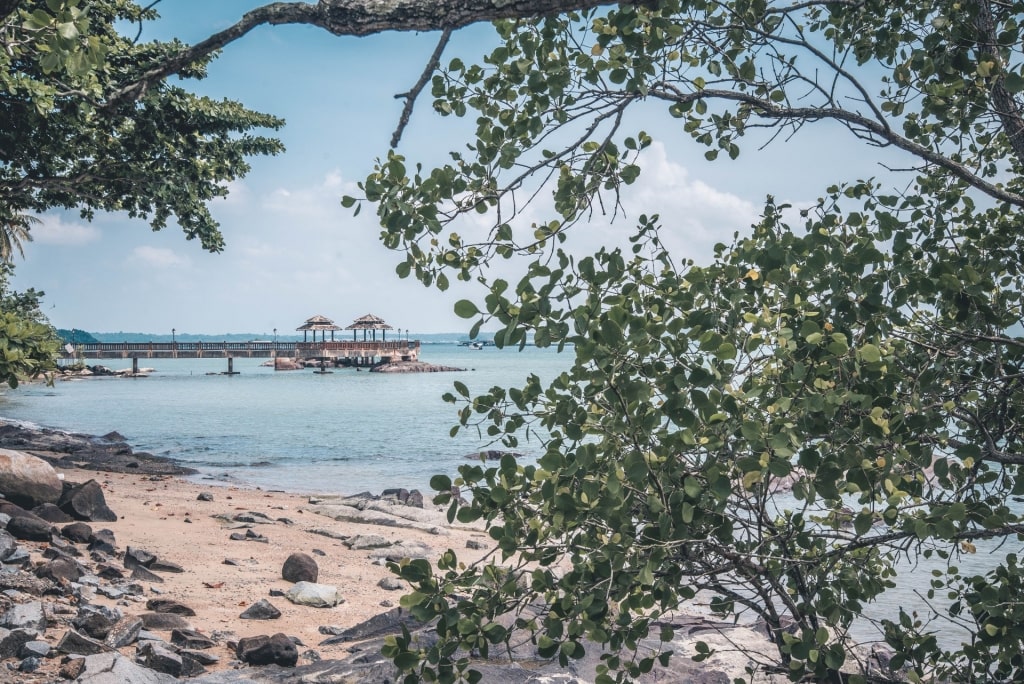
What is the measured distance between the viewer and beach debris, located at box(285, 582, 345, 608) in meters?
8.82

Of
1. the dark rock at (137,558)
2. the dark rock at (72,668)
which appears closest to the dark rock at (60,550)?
the dark rock at (137,558)

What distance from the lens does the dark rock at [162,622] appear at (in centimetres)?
691

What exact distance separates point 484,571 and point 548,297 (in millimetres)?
1016

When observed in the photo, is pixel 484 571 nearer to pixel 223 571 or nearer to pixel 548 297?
pixel 548 297

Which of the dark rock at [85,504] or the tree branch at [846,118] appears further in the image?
the dark rock at [85,504]

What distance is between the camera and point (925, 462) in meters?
2.52

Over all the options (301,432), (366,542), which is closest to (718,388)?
(366,542)

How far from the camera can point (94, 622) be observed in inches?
246

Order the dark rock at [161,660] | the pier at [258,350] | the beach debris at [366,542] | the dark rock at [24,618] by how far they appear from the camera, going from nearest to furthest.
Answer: the dark rock at [161,660] → the dark rock at [24,618] → the beach debris at [366,542] → the pier at [258,350]

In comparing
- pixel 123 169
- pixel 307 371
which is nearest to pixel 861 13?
pixel 123 169

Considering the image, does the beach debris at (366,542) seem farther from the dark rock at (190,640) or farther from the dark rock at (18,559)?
the dark rock at (190,640)

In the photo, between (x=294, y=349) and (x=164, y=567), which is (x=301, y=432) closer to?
(x=164, y=567)

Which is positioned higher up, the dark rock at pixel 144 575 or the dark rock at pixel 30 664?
the dark rock at pixel 30 664

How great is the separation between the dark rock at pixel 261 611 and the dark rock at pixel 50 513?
13.2ft
